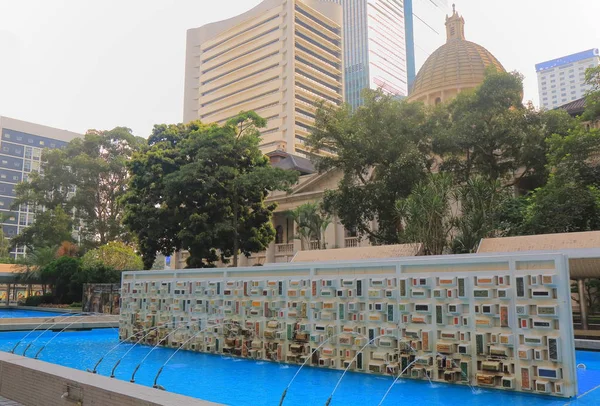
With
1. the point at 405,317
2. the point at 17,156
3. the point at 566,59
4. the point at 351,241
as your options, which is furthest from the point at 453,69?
the point at 566,59

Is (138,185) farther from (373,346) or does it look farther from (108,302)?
(373,346)

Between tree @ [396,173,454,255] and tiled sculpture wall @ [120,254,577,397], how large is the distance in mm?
7992

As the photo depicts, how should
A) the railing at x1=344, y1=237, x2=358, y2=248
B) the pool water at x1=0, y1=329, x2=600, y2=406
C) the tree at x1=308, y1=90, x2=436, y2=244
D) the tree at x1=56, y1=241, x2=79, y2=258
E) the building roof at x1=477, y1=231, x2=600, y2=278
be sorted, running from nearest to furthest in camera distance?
1. the pool water at x1=0, y1=329, x2=600, y2=406
2. the building roof at x1=477, y1=231, x2=600, y2=278
3. the tree at x1=308, y1=90, x2=436, y2=244
4. the railing at x1=344, y1=237, x2=358, y2=248
5. the tree at x1=56, y1=241, x2=79, y2=258

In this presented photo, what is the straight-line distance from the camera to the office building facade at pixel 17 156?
105m

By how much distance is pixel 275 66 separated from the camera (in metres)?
110

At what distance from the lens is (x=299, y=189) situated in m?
40.8

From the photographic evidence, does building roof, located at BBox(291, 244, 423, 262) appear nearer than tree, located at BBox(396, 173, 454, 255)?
Yes

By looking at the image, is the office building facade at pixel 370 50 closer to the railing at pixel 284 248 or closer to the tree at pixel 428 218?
the railing at pixel 284 248

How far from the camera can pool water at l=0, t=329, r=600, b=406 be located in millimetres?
9836

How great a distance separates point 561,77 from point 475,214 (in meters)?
154

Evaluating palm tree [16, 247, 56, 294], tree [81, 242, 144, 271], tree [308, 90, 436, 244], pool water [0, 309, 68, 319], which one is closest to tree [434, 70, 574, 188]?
tree [308, 90, 436, 244]

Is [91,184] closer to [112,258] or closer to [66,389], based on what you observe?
[112,258]

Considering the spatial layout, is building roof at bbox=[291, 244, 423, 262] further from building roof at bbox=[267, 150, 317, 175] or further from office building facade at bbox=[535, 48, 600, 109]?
office building facade at bbox=[535, 48, 600, 109]

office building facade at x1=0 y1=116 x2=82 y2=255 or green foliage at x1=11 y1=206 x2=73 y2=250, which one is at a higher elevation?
office building facade at x1=0 y1=116 x2=82 y2=255
